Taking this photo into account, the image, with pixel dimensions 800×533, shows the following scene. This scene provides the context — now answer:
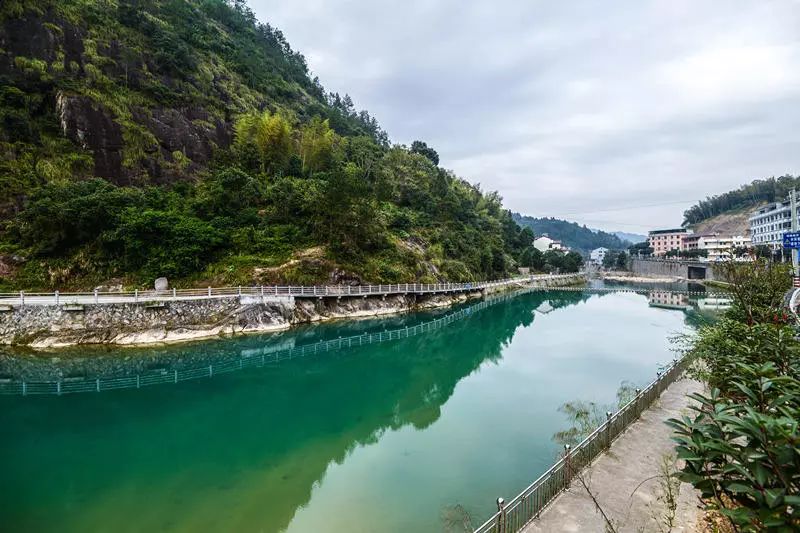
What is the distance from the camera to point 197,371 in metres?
19.3

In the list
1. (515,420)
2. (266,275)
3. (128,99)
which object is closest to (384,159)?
(128,99)

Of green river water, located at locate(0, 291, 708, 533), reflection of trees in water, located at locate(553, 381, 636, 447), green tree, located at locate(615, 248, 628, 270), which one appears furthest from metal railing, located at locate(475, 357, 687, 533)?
green tree, located at locate(615, 248, 628, 270)

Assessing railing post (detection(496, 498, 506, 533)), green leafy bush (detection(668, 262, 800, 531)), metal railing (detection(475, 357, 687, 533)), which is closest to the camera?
green leafy bush (detection(668, 262, 800, 531))

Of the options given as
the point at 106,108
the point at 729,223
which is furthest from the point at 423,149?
the point at 729,223

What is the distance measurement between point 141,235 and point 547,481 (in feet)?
101

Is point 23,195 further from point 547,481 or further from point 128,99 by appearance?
point 547,481

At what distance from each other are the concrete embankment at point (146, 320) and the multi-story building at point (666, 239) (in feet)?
384

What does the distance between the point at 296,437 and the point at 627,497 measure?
9342 millimetres

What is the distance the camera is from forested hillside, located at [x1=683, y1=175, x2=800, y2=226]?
101438 millimetres

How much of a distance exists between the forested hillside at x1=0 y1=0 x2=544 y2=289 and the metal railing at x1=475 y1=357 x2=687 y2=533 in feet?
85.6

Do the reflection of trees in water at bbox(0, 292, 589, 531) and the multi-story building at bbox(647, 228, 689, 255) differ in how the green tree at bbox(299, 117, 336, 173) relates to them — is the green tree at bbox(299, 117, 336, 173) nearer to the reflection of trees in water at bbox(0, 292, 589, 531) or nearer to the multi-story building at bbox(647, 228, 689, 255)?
the reflection of trees in water at bbox(0, 292, 589, 531)

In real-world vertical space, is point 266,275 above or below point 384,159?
below

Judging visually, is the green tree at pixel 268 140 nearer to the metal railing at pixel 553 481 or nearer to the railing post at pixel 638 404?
the railing post at pixel 638 404

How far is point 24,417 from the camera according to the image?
14070 millimetres
